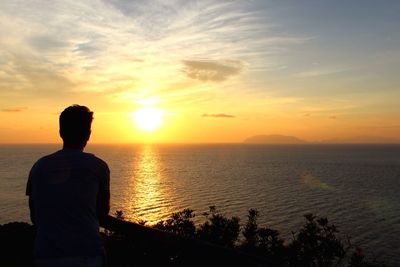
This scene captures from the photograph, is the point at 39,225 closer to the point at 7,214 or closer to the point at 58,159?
the point at 58,159

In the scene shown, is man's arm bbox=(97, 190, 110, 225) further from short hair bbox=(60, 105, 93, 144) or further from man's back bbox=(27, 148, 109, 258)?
short hair bbox=(60, 105, 93, 144)

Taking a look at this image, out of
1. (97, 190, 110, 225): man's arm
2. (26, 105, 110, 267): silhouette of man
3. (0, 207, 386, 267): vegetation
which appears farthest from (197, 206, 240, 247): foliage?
(26, 105, 110, 267): silhouette of man

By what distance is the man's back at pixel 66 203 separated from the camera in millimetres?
3182

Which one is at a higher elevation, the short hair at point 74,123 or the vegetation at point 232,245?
the short hair at point 74,123

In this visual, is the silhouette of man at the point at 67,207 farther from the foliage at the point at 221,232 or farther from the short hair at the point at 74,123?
the foliage at the point at 221,232

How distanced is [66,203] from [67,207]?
0.11ft

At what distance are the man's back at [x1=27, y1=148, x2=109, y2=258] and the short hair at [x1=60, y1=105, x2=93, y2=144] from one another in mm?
169

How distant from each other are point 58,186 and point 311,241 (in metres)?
15.6

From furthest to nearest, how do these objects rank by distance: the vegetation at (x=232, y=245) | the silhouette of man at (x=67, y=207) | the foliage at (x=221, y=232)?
the foliage at (x=221, y=232), the vegetation at (x=232, y=245), the silhouette of man at (x=67, y=207)

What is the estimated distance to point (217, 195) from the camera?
220ft

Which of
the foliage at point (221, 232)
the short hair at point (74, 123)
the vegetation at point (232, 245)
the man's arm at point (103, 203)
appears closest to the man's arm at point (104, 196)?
the man's arm at point (103, 203)

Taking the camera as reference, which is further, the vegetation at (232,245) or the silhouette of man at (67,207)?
the vegetation at (232,245)

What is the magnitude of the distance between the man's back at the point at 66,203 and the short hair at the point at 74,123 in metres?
0.17

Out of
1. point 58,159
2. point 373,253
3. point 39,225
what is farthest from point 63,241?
point 373,253
